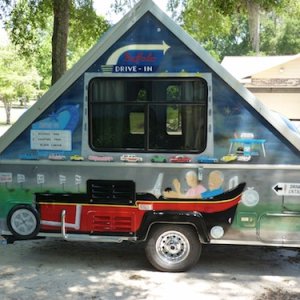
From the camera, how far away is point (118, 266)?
6.04 m

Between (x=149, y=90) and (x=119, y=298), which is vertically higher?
(x=149, y=90)

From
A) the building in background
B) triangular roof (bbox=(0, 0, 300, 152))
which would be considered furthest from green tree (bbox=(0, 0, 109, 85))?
the building in background

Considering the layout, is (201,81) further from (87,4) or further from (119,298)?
(87,4)

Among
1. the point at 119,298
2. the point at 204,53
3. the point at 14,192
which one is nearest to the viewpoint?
the point at 119,298

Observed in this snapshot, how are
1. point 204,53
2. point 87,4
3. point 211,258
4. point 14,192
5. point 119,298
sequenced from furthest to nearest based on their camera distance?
point 87,4, point 211,258, point 14,192, point 204,53, point 119,298

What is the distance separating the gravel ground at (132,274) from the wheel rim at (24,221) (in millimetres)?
454

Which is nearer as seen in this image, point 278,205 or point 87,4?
point 278,205

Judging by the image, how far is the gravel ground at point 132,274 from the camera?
5.15m

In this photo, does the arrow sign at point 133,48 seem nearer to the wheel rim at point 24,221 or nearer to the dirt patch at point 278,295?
the wheel rim at point 24,221

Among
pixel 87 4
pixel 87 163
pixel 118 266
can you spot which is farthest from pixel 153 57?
pixel 87 4

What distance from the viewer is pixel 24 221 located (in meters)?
5.80

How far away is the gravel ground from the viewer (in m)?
5.15

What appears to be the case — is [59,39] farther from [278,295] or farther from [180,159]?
[278,295]

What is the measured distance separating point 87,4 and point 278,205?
7779 mm
